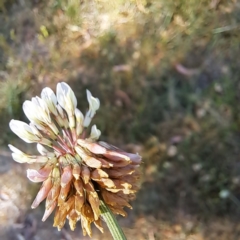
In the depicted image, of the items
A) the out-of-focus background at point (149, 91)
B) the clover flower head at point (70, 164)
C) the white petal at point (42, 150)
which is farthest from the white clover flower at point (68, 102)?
the out-of-focus background at point (149, 91)

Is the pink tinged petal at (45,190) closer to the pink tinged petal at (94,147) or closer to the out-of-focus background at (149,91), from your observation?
the pink tinged petal at (94,147)

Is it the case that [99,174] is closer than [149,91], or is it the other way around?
[99,174]

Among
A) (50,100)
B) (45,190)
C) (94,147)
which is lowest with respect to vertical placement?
(45,190)

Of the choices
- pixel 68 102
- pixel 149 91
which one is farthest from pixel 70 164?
pixel 149 91

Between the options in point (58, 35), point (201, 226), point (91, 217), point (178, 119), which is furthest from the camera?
point (58, 35)

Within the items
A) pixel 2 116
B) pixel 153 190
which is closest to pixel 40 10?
pixel 2 116

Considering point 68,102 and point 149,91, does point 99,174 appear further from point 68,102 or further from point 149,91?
point 149,91

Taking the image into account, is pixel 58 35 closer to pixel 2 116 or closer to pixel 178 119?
pixel 2 116
